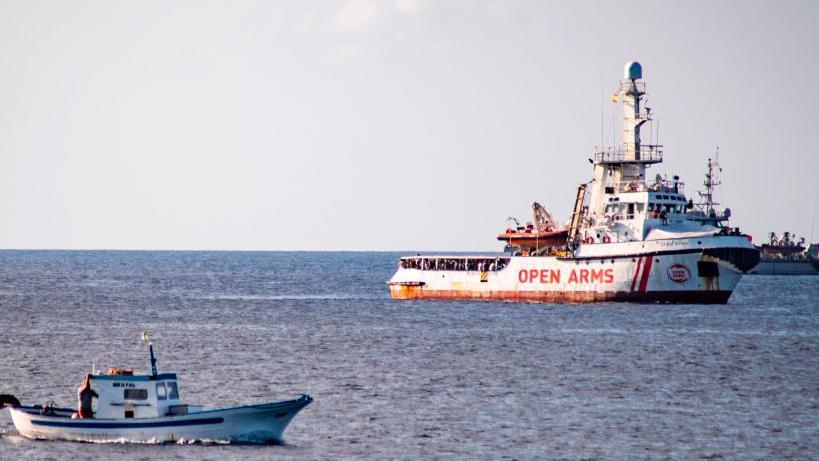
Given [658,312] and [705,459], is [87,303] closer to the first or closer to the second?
[658,312]

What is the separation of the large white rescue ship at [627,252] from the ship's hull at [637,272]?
76 mm

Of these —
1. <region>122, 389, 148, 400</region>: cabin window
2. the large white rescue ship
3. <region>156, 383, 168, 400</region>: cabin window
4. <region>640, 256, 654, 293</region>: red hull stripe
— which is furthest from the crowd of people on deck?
<region>122, 389, 148, 400</region>: cabin window

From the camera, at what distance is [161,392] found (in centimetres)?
4444

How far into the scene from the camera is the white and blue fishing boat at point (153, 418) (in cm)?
4356

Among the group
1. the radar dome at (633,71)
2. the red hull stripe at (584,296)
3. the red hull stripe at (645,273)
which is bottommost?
the red hull stripe at (584,296)

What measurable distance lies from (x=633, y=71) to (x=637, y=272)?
20937mm

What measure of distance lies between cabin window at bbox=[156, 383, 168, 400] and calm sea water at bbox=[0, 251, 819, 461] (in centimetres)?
170

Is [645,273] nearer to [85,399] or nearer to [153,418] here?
[153,418]

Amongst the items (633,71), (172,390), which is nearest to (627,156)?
(633,71)

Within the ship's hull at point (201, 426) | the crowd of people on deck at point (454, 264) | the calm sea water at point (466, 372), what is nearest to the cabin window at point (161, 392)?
the ship's hull at point (201, 426)

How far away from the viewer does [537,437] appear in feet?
150

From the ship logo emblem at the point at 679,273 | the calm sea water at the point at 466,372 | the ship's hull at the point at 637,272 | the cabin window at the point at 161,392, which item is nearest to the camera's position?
the cabin window at the point at 161,392

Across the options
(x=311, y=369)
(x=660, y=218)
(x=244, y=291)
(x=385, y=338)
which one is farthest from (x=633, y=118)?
(x=244, y=291)

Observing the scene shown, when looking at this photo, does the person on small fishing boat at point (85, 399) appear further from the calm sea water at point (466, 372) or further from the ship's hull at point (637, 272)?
the ship's hull at point (637, 272)
